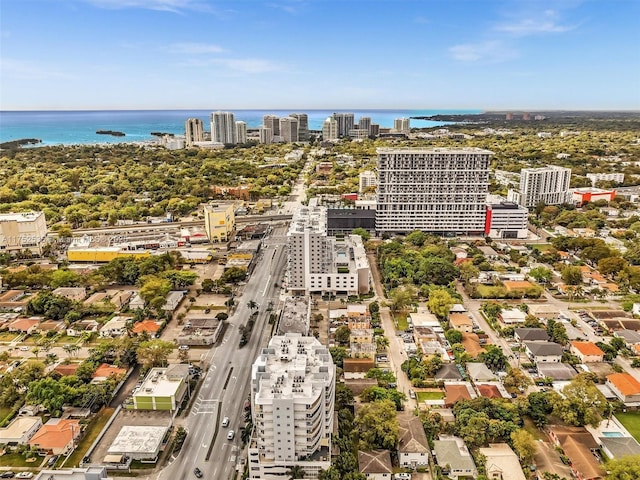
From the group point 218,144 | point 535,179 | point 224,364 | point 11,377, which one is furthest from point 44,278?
point 218,144

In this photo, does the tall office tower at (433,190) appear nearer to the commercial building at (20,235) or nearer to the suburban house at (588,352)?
the suburban house at (588,352)

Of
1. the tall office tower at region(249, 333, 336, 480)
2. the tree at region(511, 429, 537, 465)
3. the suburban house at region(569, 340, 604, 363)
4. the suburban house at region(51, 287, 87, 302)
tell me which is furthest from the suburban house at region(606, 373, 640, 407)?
the suburban house at region(51, 287, 87, 302)

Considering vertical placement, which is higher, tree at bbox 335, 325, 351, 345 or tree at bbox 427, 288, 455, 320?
tree at bbox 427, 288, 455, 320

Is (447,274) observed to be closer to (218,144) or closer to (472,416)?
(472,416)

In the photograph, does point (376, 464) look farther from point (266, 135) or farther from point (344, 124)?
point (344, 124)

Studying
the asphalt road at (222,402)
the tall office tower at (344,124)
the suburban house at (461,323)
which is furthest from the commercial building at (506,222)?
the tall office tower at (344,124)

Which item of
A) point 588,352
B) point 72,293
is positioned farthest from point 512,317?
point 72,293

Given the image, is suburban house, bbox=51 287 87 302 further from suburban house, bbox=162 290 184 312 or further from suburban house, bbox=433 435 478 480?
suburban house, bbox=433 435 478 480
